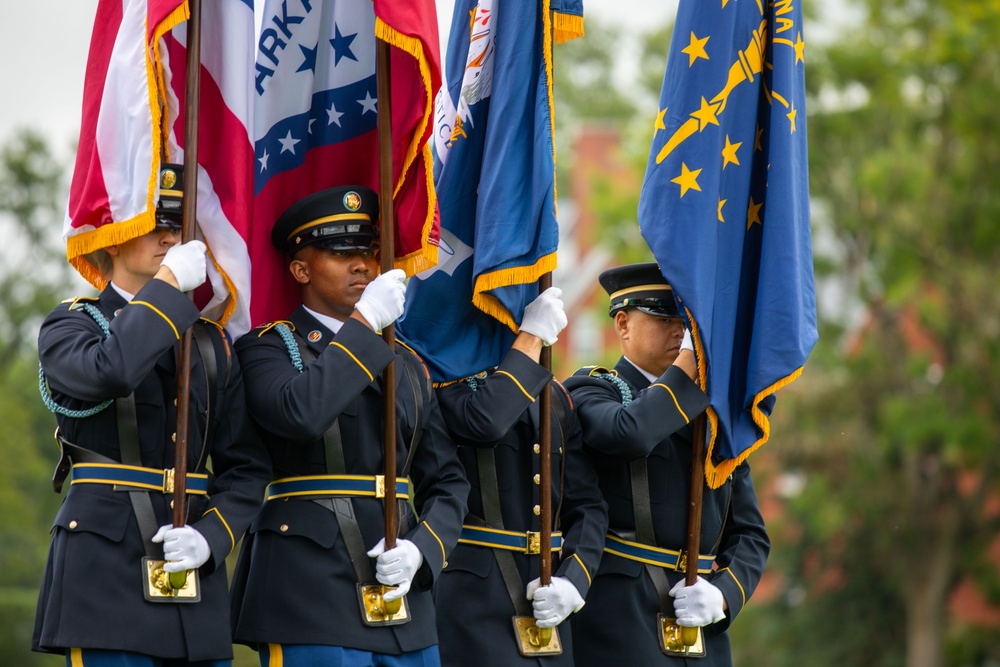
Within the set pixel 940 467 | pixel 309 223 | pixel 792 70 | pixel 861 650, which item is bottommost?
pixel 861 650

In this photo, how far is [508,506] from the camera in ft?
18.9

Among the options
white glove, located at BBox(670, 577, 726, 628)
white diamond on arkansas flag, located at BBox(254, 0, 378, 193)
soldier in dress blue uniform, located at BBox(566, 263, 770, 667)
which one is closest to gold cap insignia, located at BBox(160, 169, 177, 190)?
white diamond on arkansas flag, located at BBox(254, 0, 378, 193)

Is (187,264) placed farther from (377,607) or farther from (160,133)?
(377,607)

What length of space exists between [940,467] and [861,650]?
3.43 metres

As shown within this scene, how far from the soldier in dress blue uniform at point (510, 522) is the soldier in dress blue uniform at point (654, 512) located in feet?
0.59

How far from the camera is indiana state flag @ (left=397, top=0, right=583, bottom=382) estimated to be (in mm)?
5797

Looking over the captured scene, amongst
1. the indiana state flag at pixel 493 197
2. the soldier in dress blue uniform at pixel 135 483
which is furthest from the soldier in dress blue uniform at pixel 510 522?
the soldier in dress blue uniform at pixel 135 483

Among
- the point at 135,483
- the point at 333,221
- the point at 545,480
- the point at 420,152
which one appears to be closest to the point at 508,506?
the point at 545,480

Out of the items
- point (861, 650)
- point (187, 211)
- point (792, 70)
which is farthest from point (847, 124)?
point (187, 211)

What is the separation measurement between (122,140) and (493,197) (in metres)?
1.48

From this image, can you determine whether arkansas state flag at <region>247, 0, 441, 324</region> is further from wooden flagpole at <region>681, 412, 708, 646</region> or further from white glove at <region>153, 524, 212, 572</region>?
wooden flagpole at <region>681, 412, 708, 646</region>

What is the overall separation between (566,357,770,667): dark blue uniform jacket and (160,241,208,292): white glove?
1812 millimetres

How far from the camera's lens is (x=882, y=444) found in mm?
22922

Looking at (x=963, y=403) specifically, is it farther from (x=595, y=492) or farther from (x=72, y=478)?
(x=72, y=478)
